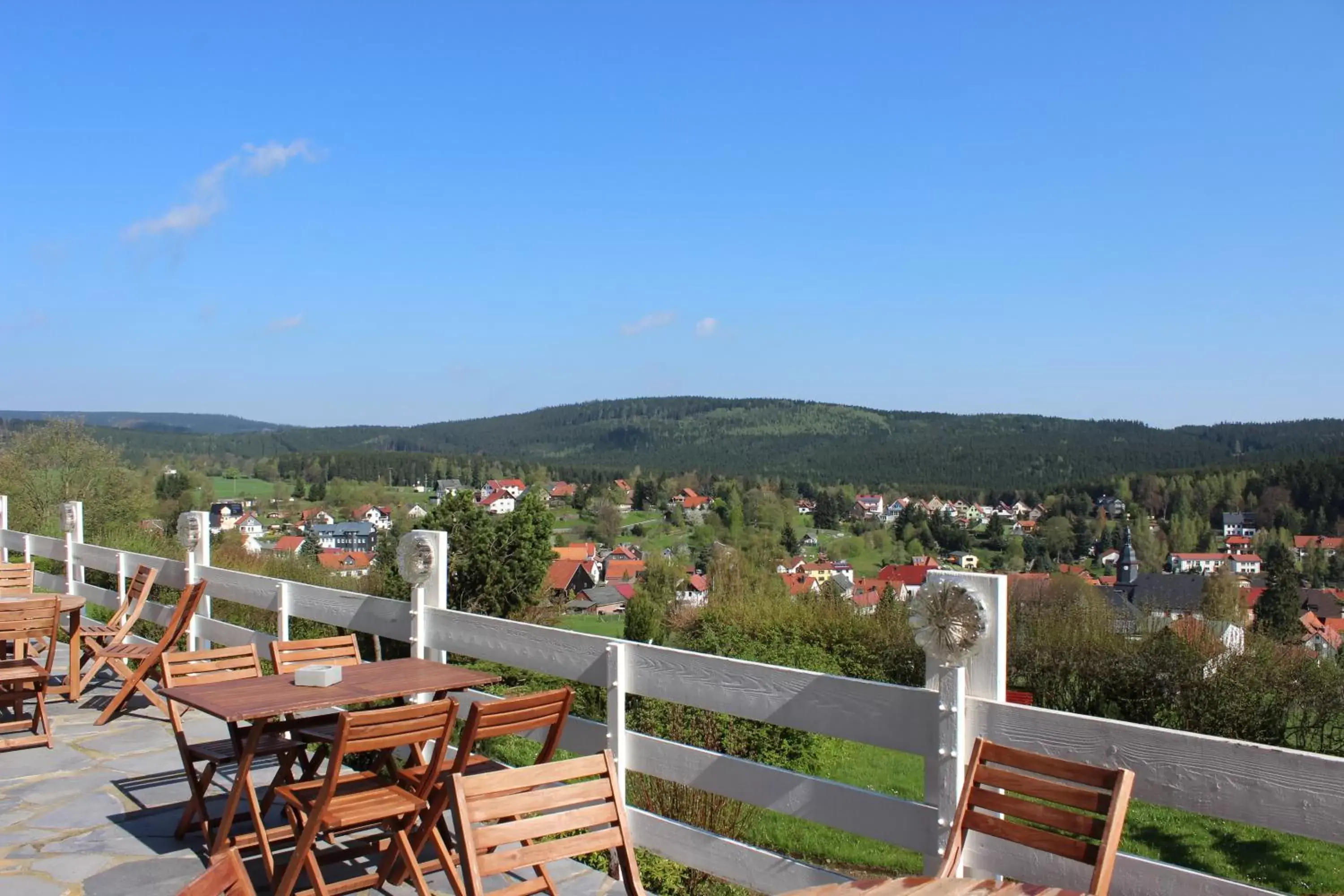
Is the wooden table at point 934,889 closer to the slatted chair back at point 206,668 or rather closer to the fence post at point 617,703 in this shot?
the fence post at point 617,703

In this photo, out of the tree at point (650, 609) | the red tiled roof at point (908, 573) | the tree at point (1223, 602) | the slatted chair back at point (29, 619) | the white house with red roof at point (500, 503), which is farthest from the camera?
the white house with red roof at point (500, 503)

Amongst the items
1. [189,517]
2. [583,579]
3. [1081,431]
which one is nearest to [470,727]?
[189,517]

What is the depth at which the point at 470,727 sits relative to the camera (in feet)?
11.3

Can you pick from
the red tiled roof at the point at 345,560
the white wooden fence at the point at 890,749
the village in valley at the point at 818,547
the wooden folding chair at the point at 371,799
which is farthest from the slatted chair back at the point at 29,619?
the red tiled roof at the point at 345,560

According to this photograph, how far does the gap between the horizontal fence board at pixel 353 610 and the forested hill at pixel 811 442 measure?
5482 centimetres

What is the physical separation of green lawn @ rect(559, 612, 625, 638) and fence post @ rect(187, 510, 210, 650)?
13.4m

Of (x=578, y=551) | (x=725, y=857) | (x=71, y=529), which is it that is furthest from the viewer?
(x=578, y=551)

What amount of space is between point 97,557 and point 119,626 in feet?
7.27

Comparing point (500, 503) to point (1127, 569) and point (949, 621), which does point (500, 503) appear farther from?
point (949, 621)

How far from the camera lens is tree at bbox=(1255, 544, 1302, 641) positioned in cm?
1123

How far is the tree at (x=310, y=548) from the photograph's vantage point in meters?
21.5

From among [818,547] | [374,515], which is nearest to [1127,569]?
[818,547]

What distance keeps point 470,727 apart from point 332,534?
4384 centimetres

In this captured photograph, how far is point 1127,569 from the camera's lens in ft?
80.5
